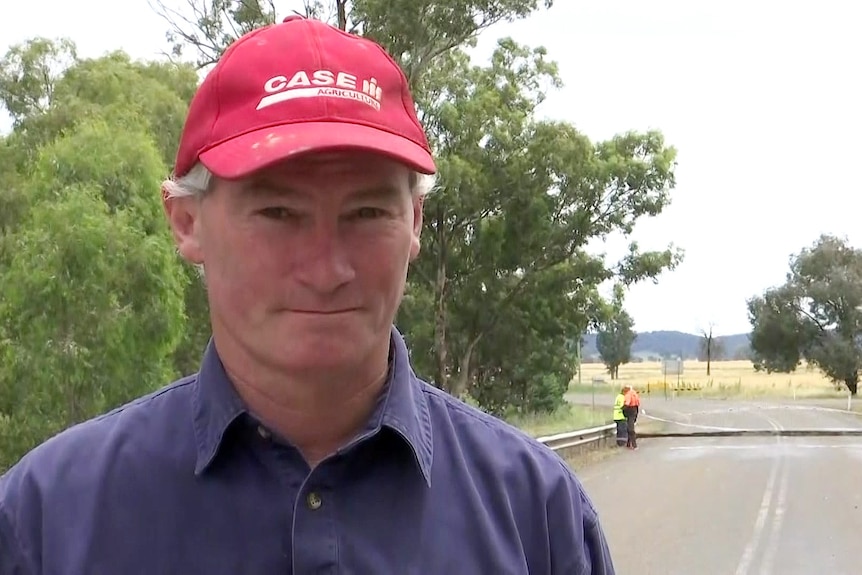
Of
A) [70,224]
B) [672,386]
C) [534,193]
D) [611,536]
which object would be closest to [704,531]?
[611,536]

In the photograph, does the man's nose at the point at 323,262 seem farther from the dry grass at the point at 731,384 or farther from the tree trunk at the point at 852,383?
the tree trunk at the point at 852,383

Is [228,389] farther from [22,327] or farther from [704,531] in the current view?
[22,327]

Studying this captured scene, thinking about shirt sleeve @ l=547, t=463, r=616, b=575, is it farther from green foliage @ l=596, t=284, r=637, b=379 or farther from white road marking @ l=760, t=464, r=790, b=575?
green foliage @ l=596, t=284, r=637, b=379

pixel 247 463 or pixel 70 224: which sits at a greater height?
pixel 70 224

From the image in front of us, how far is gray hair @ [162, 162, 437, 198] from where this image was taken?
6.36ft

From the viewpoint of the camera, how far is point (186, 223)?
6.77 ft

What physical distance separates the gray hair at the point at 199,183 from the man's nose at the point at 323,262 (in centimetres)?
22

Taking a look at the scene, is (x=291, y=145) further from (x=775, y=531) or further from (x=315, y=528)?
(x=775, y=531)

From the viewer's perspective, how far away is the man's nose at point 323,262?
73.0 inches

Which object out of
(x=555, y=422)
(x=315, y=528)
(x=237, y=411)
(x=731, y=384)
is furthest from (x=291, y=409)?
(x=731, y=384)

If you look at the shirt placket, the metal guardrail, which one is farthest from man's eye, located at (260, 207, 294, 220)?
the metal guardrail

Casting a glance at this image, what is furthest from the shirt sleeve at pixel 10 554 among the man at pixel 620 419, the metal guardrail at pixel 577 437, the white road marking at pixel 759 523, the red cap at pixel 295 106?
the man at pixel 620 419

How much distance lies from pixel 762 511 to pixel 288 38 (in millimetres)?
13046

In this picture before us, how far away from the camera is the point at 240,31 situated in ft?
89.6
